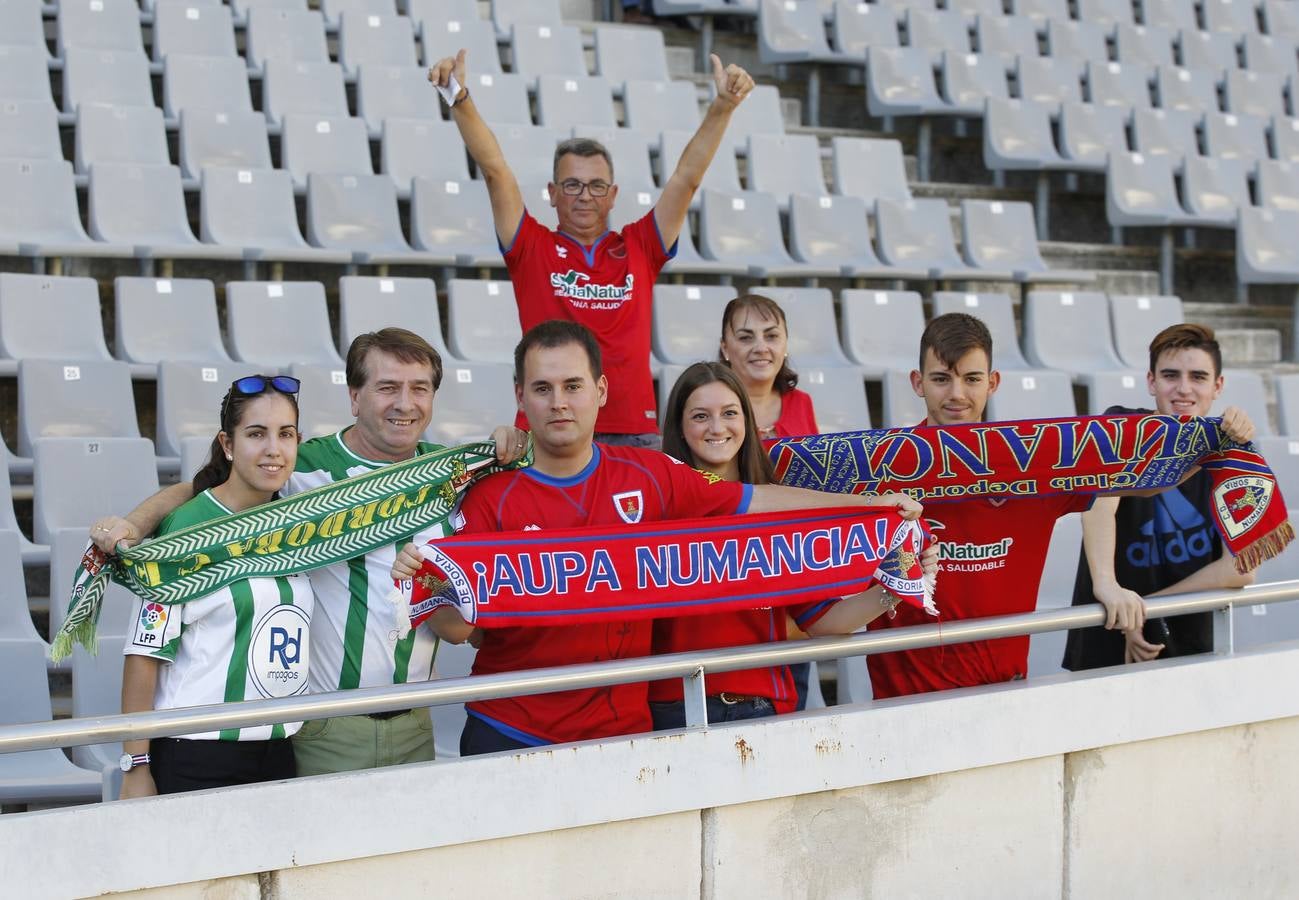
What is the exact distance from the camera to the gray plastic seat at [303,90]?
768cm

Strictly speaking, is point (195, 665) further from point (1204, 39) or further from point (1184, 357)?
point (1204, 39)

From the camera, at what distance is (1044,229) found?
9.04 meters

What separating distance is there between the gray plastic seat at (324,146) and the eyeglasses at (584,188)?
3.34 metres

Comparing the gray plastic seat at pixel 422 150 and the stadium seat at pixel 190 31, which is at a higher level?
the stadium seat at pixel 190 31

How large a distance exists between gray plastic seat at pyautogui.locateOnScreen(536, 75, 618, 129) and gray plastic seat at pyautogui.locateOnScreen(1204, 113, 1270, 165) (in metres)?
4.24

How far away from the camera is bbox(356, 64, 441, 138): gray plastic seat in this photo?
791 cm

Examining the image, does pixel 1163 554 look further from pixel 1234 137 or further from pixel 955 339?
pixel 1234 137

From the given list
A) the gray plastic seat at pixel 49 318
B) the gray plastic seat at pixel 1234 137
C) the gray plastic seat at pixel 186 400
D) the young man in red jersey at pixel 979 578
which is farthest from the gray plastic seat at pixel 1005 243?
the young man in red jersey at pixel 979 578

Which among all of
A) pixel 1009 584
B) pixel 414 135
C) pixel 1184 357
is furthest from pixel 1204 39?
pixel 1009 584

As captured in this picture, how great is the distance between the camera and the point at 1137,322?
766 cm

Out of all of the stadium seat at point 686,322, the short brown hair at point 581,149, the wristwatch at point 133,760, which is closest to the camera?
the wristwatch at point 133,760

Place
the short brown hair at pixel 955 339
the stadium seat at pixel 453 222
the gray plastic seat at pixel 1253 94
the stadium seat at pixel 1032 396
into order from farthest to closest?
the gray plastic seat at pixel 1253 94 → the stadium seat at pixel 453 222 → the stadium seat at pixel 1032 396 → the short brown hair at pixel 955 339

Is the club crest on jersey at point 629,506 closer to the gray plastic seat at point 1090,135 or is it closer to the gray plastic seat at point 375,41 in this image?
the gray plastic seat at point 375,41

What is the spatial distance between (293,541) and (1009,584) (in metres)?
1.56
